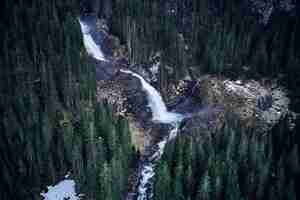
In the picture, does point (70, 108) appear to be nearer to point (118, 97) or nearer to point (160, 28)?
point (118, 97)

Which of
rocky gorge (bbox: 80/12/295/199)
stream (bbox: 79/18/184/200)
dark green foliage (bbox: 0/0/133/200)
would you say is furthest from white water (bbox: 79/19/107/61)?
dark green foliage (bbox: 0/0/133/200)

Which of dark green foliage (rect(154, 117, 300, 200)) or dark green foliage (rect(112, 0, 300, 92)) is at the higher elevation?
dark green foliage (rect(112, 0, 300, 92))

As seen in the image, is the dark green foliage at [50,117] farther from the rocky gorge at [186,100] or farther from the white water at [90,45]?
the rocky gorge at [186,100]

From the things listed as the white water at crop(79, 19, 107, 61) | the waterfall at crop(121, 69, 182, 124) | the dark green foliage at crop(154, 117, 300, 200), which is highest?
the white water at crop(79, 19, 107, 61)

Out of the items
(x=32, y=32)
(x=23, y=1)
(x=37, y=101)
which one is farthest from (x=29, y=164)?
(x=23, y=1)

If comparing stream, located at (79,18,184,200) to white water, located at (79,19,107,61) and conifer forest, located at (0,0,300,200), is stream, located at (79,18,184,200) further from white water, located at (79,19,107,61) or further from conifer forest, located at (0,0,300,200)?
conifer forest, located at (0,0,300,200)
